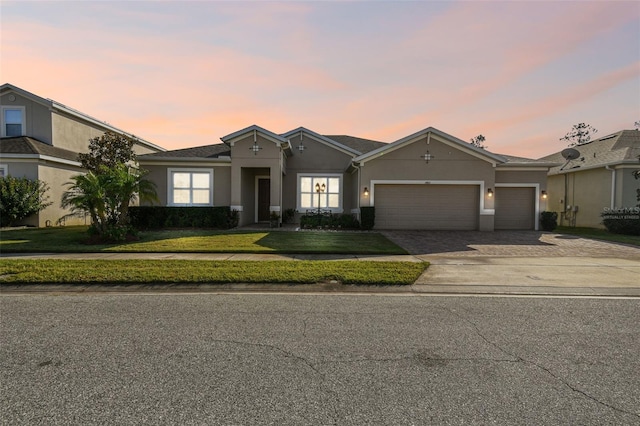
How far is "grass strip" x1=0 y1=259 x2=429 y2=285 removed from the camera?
254 inches

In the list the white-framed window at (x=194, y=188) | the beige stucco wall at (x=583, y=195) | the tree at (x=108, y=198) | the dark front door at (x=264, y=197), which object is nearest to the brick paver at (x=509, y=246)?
the beige stucco wall at (x=583, y=195)

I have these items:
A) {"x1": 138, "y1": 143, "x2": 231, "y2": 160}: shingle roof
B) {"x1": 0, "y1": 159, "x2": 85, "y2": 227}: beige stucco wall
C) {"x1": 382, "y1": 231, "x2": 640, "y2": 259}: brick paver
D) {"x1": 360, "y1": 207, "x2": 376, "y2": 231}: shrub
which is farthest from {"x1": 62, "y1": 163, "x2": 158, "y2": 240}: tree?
{"x1": 382, "y1": 231, "x2": 640, "y2": 259}: brick paver

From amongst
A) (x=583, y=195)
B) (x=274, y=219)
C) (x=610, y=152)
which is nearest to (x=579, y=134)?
(x=610, y=152)

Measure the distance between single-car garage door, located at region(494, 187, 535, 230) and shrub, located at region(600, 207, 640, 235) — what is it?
4.02 m

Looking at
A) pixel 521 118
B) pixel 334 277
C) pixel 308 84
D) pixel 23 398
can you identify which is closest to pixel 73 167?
pixel 308 84

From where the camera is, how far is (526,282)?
665 cm

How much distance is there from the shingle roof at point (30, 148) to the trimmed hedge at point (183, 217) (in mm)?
5480

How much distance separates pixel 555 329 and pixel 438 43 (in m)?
12.2

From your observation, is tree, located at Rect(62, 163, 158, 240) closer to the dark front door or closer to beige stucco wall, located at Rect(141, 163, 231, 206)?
beige stucco wall, located at Rect(141, 163, 231, 206)

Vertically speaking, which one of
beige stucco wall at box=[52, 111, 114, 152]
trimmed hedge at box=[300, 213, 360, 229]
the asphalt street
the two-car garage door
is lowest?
the asphalt street

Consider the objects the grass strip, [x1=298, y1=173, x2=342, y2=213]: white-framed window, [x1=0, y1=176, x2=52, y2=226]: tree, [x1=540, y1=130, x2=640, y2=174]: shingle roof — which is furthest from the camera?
[x1=298, y1=173, x2=342, y2=213]: white-framed window

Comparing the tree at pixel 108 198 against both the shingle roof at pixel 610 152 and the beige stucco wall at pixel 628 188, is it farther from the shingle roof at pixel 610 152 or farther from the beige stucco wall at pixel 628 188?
the shingle roof at pixel 610 152

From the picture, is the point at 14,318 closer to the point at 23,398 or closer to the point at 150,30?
the point at 23,398

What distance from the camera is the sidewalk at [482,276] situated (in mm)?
6109
